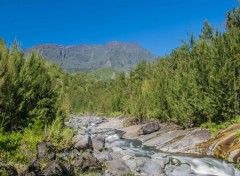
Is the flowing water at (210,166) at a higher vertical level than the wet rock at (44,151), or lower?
lower

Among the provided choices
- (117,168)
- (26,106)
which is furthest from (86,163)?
(26,106)

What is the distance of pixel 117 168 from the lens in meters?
17.3

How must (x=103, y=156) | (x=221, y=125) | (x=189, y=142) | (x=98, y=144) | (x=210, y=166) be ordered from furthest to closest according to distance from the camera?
1. (x=221, y=125)
2. (x=189, y=142)
3. (x=98, y=144)
4. (x=210, y=166)
5. (x=103, y=156)

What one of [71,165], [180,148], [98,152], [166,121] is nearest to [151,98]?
[166,121]

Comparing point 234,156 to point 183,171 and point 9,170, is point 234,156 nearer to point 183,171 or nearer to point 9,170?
point 183,171

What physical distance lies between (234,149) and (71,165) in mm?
13876

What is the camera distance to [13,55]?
73.0 feet

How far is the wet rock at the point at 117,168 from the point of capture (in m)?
17.0

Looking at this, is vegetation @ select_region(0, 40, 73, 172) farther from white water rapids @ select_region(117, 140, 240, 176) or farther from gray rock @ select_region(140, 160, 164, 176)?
white water rapids @ select_region(117, 140, 240, 176)

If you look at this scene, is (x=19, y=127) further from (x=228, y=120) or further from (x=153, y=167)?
(x=228, y=120)

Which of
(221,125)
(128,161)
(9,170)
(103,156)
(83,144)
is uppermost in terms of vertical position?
(221,125)

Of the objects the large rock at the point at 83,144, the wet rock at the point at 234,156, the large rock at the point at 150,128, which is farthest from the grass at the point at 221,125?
the large rock at the point at 83,144

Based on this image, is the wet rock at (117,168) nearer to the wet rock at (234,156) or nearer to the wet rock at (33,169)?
the wet rock at (33,169)

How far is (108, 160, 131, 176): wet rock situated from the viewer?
55.7 feet
